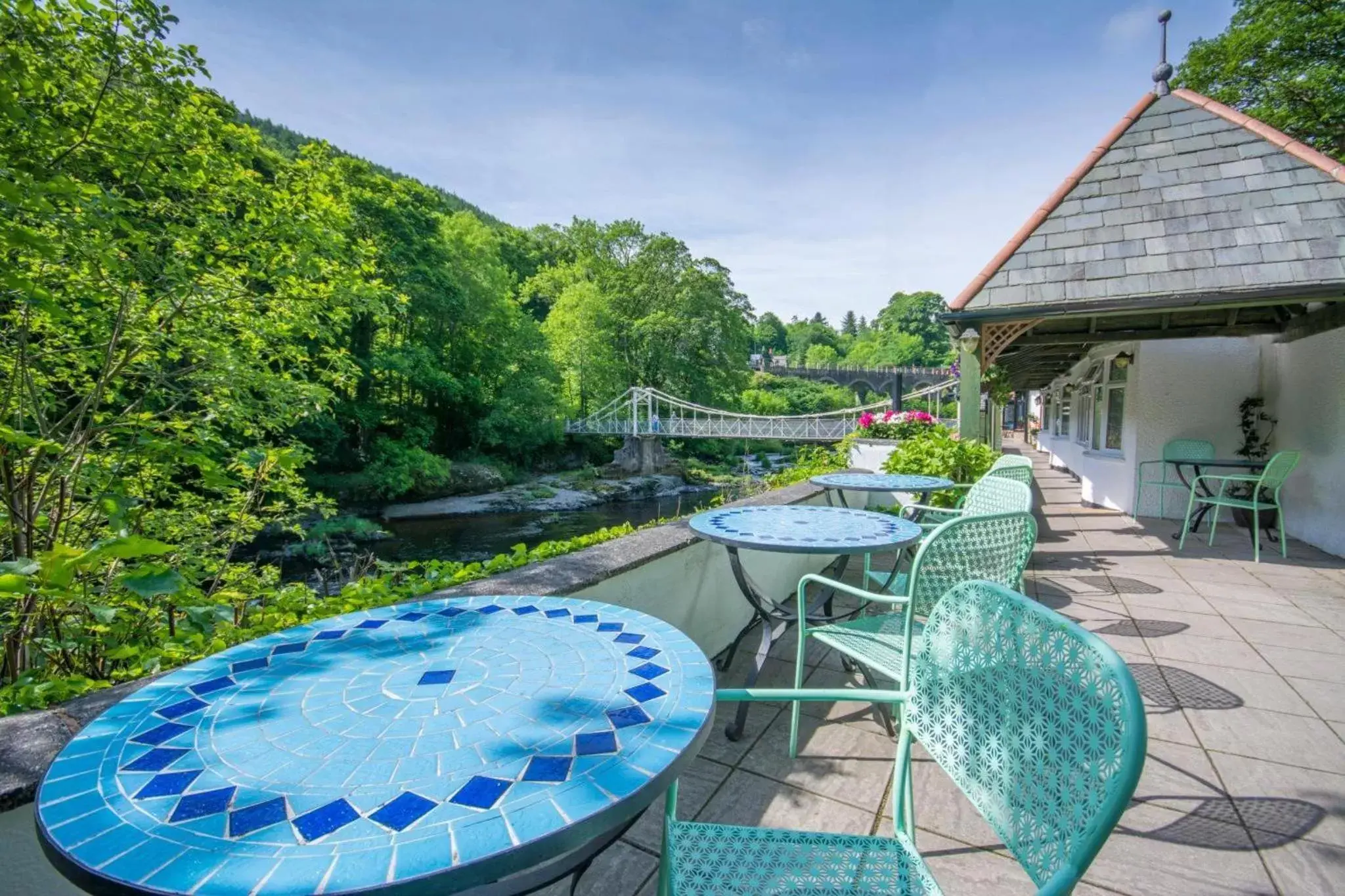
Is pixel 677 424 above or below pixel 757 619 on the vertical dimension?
above

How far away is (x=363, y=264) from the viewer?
303cm

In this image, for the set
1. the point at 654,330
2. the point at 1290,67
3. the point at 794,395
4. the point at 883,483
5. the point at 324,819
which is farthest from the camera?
the point at 794,395

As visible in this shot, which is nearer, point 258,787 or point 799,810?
point 258,787

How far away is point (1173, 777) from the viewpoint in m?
1.51

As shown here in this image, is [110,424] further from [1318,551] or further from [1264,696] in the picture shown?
[1318,551]

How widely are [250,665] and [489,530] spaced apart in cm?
1281

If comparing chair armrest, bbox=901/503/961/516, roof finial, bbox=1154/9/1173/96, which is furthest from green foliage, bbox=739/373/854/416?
chair armrest, bbox=901/503/961/516

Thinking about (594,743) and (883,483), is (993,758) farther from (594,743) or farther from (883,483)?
(883,483)

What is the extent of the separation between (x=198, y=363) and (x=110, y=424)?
48 cm

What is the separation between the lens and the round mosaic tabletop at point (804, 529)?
167 cm

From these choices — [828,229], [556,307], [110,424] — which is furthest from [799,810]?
[556,307]

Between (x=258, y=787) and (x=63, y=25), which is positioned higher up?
(x=63, y=25)

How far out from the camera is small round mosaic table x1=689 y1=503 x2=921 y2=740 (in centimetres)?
169

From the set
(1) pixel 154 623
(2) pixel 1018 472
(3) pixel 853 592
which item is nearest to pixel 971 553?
(3) pixel 853 592
